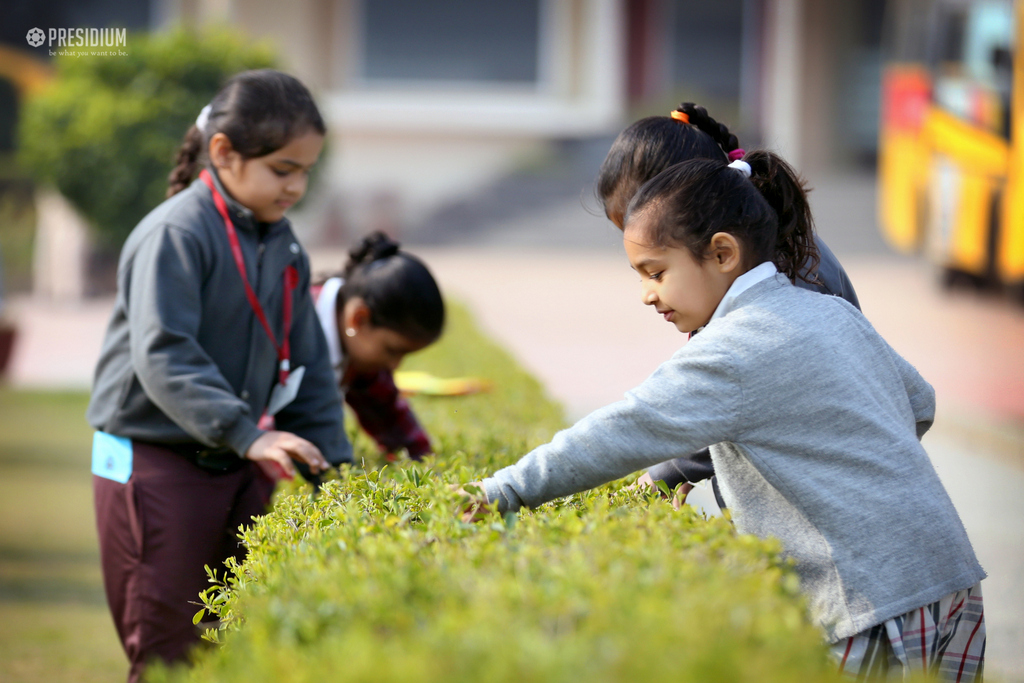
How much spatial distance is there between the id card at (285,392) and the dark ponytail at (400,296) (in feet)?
1.26

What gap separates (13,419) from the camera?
307 inches

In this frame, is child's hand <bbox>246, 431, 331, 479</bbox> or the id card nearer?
child's hand <bbox>246, 431, 331, 479</bbox>

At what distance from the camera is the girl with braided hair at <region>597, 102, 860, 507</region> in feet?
7.30

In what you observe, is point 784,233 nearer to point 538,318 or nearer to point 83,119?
point 83,119

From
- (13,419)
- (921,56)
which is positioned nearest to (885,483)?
(13,419)

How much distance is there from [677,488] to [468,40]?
20.9 meters

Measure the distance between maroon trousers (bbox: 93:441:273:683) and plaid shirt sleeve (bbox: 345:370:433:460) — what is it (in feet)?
2.51

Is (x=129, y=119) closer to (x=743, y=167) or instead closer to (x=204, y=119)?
(x=204, y=119)

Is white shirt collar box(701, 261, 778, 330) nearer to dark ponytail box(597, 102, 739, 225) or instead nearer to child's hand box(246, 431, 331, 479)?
dark ponytail box(597, 102, 739, 225)

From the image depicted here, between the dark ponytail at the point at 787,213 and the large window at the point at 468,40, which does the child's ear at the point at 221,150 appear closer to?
the dark ponytail at the point at 787,213

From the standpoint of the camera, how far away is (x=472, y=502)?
1.97m

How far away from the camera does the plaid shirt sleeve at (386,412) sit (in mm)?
3411

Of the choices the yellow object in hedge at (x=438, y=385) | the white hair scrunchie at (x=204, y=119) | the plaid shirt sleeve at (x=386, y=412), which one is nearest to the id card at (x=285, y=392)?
the plaid shirt sleeve at (x=386, y=412)

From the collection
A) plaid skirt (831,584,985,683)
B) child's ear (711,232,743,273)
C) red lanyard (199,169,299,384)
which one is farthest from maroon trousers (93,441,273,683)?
plaid skirt (831,584,985,683)
